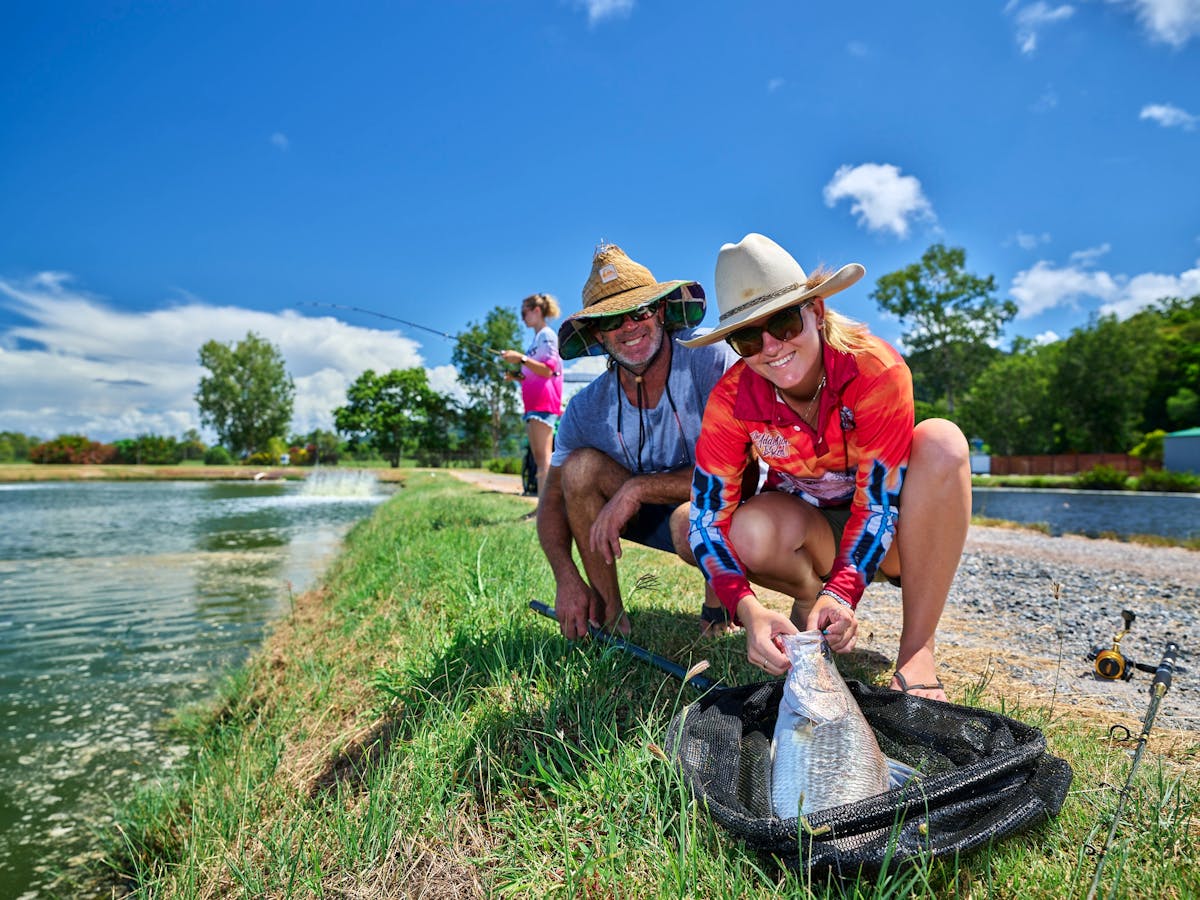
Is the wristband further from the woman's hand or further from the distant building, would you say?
the distant building

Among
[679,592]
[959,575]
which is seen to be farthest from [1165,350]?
[679,592]

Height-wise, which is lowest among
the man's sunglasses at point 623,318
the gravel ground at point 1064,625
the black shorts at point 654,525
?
the gravel ground at point 1064,625

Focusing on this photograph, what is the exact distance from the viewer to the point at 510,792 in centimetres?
178

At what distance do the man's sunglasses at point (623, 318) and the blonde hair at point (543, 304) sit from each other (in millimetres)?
5360

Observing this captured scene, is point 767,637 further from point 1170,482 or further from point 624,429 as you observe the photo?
point 1170,482

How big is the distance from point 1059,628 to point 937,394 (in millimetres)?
58699

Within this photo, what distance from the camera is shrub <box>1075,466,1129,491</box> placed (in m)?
30.1

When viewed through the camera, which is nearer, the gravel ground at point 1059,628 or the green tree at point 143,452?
the gravel ground at point 1059,628

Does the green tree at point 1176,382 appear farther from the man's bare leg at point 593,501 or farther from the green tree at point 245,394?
the green tree at point 245,394

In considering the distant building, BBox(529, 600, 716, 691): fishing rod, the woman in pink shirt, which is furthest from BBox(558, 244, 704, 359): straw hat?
the distant building

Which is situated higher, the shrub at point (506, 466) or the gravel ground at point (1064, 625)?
the shrub at point (506, 466)

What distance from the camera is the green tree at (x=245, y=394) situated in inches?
2906

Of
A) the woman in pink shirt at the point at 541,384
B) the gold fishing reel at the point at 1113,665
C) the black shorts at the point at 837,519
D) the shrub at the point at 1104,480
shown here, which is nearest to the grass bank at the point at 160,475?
the woman in pink shirt at the point at 541,384

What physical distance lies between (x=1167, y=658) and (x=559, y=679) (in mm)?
1792
